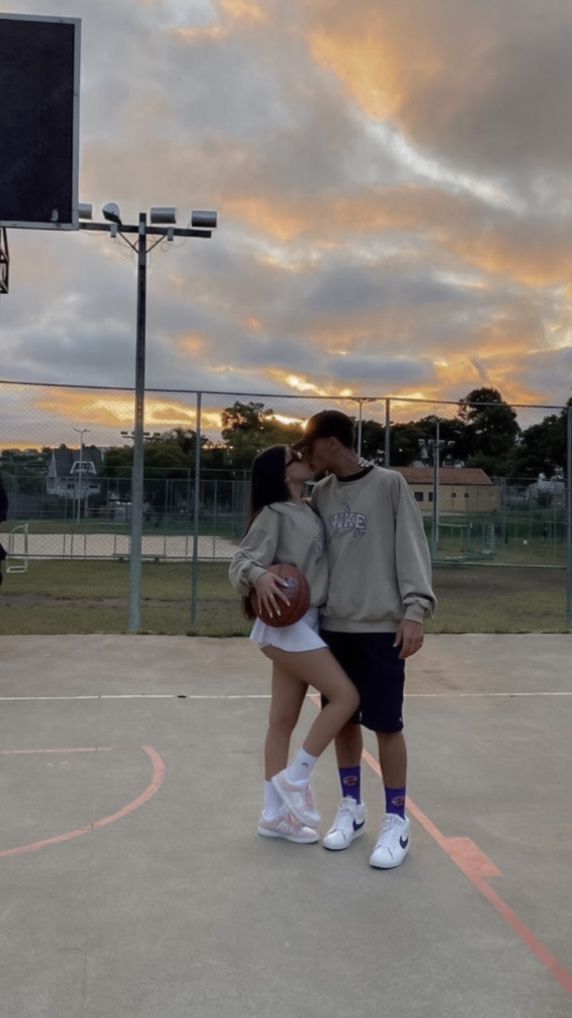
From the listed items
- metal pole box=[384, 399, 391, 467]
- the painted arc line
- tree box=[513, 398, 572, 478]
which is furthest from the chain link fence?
tree box=[513, 398, 572, 478]

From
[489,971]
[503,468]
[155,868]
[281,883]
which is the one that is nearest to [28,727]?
[155,868]

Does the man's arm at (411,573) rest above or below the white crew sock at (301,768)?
above

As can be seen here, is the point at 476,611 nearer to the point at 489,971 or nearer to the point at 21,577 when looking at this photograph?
the point at 21,577

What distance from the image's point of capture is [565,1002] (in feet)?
7.70

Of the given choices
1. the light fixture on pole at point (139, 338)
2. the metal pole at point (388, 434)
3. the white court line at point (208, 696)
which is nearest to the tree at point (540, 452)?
the metal pole at point (388, 434)

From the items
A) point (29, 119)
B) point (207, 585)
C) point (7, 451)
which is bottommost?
point (207, 585)

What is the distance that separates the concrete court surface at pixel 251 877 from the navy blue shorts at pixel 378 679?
579 millimetres

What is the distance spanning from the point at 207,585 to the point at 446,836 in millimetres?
12108

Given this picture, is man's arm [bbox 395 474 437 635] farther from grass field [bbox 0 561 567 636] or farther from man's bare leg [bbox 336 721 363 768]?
grass field [bbox 0 561 567 636]

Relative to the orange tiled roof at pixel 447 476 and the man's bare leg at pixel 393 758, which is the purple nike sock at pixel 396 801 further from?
the orange tiled roof at pixel 447 476

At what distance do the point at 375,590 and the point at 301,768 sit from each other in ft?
2.59

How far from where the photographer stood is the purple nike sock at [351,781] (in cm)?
347

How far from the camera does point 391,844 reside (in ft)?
10.6

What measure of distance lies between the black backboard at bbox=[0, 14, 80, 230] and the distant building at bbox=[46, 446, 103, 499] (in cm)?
460
